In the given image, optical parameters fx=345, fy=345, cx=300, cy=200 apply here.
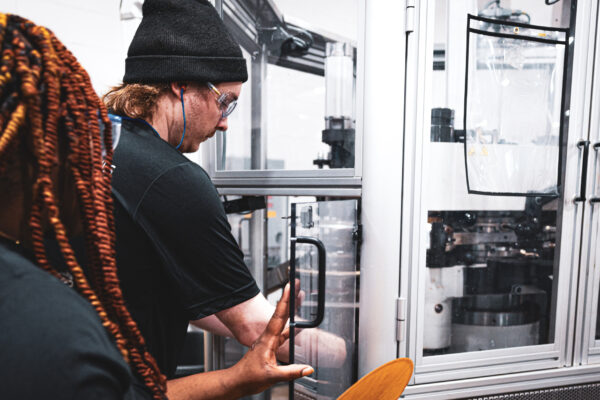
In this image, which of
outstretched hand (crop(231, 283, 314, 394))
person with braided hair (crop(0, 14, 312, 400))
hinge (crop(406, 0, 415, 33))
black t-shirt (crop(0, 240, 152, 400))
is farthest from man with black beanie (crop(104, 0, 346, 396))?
hinge (crop(406, 0, 415, 33))

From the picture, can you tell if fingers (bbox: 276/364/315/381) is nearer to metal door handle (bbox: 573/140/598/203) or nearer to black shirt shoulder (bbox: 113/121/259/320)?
black shirt shoulder (bbox: 113/121/259/320)

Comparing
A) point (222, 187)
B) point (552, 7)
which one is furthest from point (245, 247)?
point (552, 7)

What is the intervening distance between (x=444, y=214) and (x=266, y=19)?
1187 mm

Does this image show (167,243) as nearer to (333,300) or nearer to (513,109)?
(333,300)

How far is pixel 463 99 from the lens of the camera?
1180 mm

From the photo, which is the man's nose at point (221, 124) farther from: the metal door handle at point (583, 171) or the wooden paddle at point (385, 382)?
the metal door handle at point (583, 171)

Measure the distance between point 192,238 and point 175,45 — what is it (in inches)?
18.9

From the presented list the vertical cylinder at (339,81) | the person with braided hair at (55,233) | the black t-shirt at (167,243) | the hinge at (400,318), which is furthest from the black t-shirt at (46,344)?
the vertical cylinder at (339,81)

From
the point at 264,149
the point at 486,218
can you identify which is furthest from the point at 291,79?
the point at 486,218

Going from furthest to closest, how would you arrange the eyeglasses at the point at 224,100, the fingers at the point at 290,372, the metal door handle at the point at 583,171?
the metal door handle at the point at 583,171, the eyeglasses at the point at 224,100, the fingers at the point at 290,372

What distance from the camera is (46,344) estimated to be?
1.04 ft

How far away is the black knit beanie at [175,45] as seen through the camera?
86 centimetres

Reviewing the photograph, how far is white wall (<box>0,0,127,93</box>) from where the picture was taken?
2002 millimetres

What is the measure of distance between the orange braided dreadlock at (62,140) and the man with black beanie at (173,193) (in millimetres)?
240
